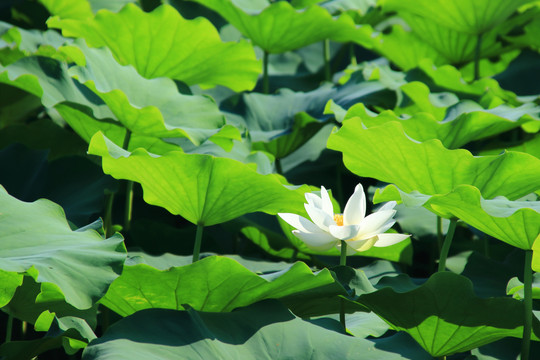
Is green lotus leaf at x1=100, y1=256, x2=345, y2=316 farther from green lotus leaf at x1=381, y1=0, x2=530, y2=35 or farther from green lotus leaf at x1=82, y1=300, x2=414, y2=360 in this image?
green lotus leaf at x1=381, y1=0, x2=530, y2=35

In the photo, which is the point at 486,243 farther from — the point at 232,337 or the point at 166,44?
the point at 166,44

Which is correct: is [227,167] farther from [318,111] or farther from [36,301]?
[318,111]

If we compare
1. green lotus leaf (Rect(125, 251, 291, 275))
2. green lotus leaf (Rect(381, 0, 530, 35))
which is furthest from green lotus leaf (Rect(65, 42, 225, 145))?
green lotus leaf (Rect(381, 0, 530, 35))

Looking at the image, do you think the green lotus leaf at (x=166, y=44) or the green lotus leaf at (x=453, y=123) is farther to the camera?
the green lotus leaf at (x=166, y=44)

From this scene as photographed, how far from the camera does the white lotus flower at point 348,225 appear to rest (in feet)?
3.76

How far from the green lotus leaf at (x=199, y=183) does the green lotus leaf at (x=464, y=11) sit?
1.23 meters

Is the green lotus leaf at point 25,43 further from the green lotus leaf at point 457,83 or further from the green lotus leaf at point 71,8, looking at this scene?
the green lotus leaf at point 457,83

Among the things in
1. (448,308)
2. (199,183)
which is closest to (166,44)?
(199,183)

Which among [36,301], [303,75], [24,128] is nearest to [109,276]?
[36,301]

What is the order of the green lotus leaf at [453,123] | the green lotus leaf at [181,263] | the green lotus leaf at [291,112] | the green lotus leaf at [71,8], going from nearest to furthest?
the green lotus leaf at [181,263]
the green lotus leaf at [453,123]
the green lotus leaf at [291,112]
the green lotus leaf at [71,8]

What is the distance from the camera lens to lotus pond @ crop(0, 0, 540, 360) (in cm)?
106

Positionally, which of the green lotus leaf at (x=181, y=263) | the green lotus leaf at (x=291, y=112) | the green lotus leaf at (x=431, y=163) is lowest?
the green lotus leaf at (x=181, y=263)

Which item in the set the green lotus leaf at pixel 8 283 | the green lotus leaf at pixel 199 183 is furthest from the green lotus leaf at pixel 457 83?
the green lotus leaf at pixel 8 283

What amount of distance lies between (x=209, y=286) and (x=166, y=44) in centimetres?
102
